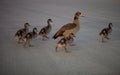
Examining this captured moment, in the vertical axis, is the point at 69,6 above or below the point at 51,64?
above

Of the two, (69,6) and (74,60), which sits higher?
(69,6)

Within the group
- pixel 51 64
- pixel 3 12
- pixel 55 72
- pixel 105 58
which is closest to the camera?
pixel 55 72

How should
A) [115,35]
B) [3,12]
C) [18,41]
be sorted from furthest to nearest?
[3,12]
[115,35]
[18,41]

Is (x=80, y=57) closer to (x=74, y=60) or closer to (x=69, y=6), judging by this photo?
(x=74, y=60)

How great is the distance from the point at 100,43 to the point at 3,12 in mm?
3025

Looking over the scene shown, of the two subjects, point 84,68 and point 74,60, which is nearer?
point 84,68

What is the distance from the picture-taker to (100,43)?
4.35 metres

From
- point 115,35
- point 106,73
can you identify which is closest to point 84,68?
point 106,73

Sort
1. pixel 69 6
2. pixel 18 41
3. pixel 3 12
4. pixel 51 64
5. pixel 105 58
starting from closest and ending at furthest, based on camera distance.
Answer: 1. pixel 51 64
2. pixel 105 58
3. pixel 18 41
4. pixel 3 12
5. pixel 69 6

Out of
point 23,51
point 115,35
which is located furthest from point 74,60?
point 115,35

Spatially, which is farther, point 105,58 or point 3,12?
point 3,12

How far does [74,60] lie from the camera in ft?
11.8

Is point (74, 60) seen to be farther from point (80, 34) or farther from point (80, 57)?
point (80, 34)

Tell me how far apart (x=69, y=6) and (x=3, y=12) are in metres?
2.02
